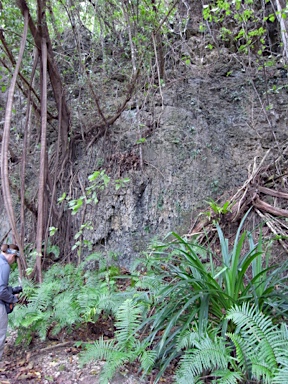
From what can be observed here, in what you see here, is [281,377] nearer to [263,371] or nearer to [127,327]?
[263,371]

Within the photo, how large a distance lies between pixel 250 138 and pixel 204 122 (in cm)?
78

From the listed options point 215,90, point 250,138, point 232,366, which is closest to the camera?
point 232,366

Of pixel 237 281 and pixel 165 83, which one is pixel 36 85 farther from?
pixel 237 281

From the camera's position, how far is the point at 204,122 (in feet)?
16.7

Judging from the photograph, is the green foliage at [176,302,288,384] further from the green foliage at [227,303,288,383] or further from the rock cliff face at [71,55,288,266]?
the rock cliff face at [71,55,288,266]

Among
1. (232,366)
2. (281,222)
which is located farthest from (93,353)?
(281,222)

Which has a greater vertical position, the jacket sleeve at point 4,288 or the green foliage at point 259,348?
the jacket sleeve at point 4,288

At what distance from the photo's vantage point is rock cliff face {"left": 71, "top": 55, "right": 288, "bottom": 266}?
4637 mm

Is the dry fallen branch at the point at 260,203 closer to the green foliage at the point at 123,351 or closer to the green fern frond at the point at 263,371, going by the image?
the green foliage at the point at 123,351

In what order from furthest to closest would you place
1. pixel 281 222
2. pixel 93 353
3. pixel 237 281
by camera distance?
pixel 281 222 → pixel 237 281 → pixel 93 353

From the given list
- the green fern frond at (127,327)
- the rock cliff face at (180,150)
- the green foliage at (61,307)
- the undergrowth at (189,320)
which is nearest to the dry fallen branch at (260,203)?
the rock cliff face at (180,150)

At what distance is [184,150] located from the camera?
489 cm

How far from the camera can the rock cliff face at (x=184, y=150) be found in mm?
4637

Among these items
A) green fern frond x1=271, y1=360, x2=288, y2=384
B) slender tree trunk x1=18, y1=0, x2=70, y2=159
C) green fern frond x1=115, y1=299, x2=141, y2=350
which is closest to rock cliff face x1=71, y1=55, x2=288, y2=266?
slender tree trunk x1=18, y1=0, x2=70, y2=159
